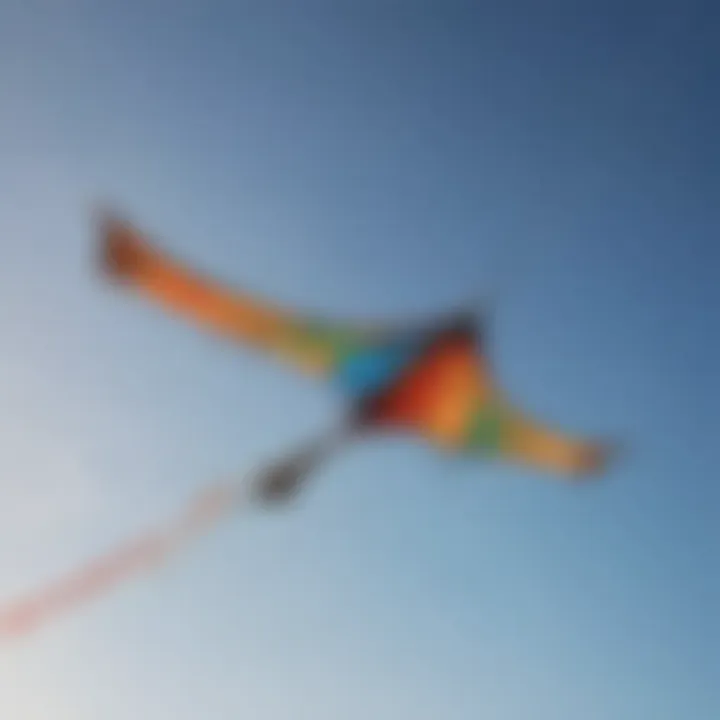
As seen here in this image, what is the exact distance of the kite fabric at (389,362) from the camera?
1681 mm

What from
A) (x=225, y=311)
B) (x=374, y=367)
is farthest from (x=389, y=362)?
(x=225, y=311)

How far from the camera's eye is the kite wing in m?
1.65

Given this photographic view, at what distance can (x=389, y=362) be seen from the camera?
69.2 inches

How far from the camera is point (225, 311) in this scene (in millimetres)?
1701

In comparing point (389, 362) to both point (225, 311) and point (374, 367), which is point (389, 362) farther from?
point (225, 311)

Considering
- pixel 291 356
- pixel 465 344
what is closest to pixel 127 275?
pixel 291 356

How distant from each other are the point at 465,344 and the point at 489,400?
0.11 m

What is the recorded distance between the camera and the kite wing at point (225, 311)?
1.65m

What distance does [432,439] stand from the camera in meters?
1.77

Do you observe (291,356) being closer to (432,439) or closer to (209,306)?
(209,306)

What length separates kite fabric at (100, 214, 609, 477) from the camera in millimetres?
1681

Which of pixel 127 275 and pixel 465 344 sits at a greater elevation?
pixel 465 344

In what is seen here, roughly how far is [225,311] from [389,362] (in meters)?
0.29

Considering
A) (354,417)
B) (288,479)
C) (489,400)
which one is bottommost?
(288,479)
